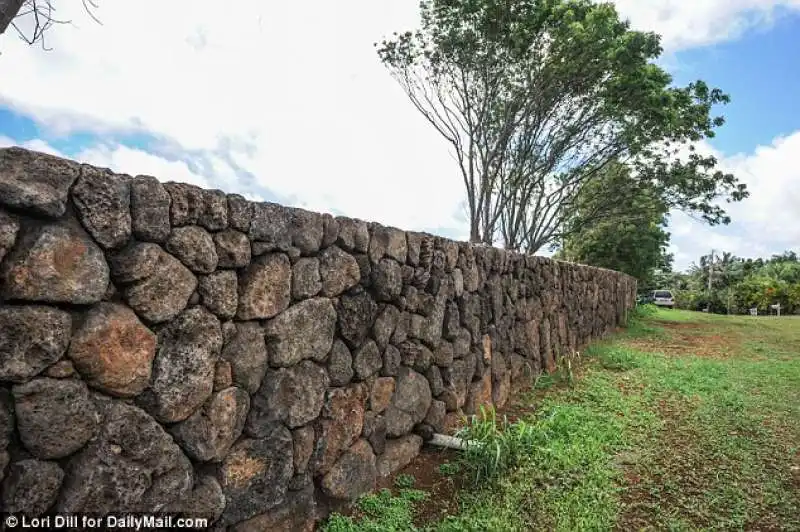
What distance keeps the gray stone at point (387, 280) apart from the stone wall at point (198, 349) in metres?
0.01

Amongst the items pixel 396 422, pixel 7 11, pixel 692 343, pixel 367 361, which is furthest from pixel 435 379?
pixel 692 343

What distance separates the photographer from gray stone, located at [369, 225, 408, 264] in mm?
3713

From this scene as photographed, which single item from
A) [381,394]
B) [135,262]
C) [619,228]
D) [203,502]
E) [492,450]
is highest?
[619,228]

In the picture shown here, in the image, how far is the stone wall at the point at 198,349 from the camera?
1.85 meters

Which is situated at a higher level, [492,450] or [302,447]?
[302,447]

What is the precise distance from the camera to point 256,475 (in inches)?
108

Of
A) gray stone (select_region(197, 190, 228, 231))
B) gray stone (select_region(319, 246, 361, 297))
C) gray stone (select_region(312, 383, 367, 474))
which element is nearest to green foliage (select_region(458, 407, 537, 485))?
gray stone (select_region(312, 383, 367, 474))

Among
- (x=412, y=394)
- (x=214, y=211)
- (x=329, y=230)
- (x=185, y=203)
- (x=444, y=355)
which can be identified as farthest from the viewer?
(x=444, y=355)

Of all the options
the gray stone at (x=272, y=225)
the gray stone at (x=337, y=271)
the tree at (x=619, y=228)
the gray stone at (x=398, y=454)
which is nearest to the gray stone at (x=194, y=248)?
the gray stone at (x=272, y=225)

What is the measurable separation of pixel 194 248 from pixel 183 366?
52cm

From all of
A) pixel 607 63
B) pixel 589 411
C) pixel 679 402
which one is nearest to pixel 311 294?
pixel 589 411

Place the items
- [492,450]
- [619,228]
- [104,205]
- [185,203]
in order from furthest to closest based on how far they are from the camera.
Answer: [619,228]
[492,450]
[185,203]
[104,205]

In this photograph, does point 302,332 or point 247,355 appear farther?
point 302,332

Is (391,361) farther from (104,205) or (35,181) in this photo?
(35,181)
